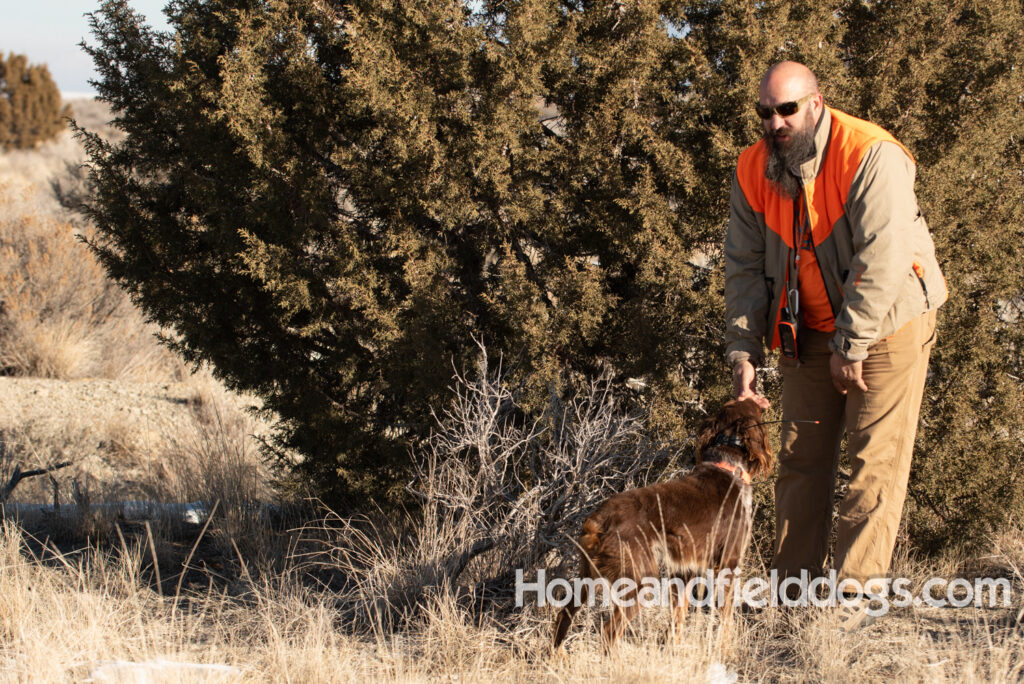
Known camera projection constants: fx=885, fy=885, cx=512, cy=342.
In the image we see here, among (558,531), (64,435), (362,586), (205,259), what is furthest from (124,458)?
(558,531)

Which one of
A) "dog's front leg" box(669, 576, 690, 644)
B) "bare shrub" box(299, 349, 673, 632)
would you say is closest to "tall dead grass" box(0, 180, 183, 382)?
"bare shrub" box(299, 349, 673, 632)

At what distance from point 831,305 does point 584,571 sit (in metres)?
1.53

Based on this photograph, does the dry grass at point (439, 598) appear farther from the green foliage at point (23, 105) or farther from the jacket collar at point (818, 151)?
the green foliage at point (23, 105)

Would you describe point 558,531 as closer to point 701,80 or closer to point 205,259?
point 701,80

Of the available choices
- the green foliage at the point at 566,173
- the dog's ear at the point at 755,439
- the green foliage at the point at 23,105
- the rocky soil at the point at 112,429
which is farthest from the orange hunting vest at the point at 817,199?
the green foliage at the point at 23,105

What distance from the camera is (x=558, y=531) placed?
4.36 m

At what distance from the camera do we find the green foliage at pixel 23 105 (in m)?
32.4

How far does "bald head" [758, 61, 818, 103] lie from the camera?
3.57 m

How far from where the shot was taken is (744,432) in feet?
12.1

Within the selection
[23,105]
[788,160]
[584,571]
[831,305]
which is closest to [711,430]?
[831,305]

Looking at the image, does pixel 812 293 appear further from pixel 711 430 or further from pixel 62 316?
pixel 62 316

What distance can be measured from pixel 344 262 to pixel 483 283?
31.3 inches

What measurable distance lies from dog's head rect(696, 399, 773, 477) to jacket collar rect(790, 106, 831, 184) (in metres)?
0.97

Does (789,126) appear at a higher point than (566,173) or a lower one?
higher
